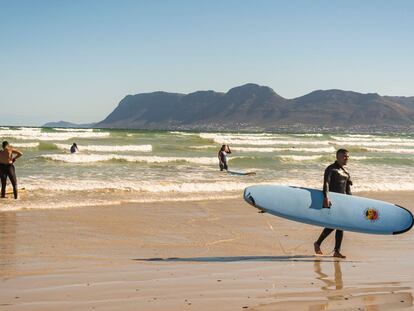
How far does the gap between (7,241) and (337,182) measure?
5.07 meters

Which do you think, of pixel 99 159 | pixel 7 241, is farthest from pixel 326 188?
pixel 99 159

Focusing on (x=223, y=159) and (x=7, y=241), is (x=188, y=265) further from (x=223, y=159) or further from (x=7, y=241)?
(x=223, y=159)

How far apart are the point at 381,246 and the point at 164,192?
25.7 ft

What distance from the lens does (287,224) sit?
10195 mm

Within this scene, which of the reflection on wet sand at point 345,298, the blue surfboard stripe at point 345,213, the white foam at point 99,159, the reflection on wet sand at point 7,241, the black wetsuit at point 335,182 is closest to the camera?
the reflection on wet sand at point 345,298

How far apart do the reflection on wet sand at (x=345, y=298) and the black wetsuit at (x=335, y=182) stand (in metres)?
1.76

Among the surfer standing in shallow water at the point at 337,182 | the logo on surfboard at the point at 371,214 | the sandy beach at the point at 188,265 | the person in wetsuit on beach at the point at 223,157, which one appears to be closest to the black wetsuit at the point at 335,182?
the surfer standing in shallow water at the point at 337,182

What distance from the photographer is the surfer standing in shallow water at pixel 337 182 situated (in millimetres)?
7484

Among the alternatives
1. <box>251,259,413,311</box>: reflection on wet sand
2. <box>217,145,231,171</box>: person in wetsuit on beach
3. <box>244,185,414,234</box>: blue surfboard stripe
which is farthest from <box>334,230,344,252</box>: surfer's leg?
<box>217,145,231,171</box>: person in wetsuit on beach

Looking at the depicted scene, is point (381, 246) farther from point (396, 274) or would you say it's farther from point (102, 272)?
point (102, 272)

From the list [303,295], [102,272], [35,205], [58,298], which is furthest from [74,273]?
[35,205]

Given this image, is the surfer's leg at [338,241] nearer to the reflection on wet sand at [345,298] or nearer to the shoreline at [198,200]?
the reflection on wet sand at [345,298]

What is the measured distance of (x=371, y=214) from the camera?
7.96 m

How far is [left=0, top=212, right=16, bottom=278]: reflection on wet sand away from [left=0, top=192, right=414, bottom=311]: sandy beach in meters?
0.01
